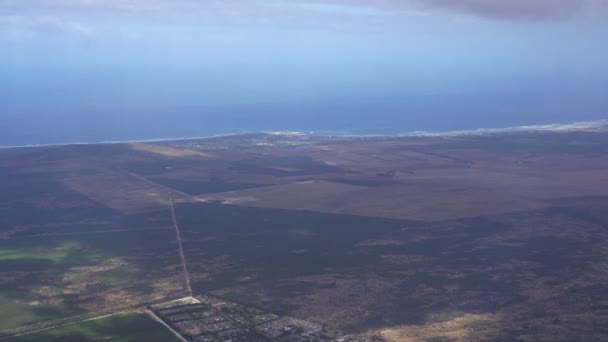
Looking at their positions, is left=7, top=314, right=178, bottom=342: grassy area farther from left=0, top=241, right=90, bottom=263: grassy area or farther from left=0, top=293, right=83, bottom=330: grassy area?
left=0, top=241, right=90, bottom=263: grassy area

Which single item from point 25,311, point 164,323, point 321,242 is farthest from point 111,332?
point 321,242

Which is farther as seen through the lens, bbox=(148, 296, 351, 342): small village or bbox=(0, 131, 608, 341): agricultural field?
bbox=(0, 131, 608, 341): agricultural field

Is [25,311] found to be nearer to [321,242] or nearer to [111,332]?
[111,332]

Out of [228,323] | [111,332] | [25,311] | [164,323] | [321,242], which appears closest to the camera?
[111,332]

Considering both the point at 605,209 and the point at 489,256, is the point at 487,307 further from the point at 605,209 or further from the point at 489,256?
the point at 605,209

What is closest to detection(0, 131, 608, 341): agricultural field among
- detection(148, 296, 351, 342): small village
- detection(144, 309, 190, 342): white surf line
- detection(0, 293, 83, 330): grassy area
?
detection(0, 293, 83, 330): grassy area

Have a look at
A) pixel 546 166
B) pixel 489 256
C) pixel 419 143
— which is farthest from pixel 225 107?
pixel 489 256
